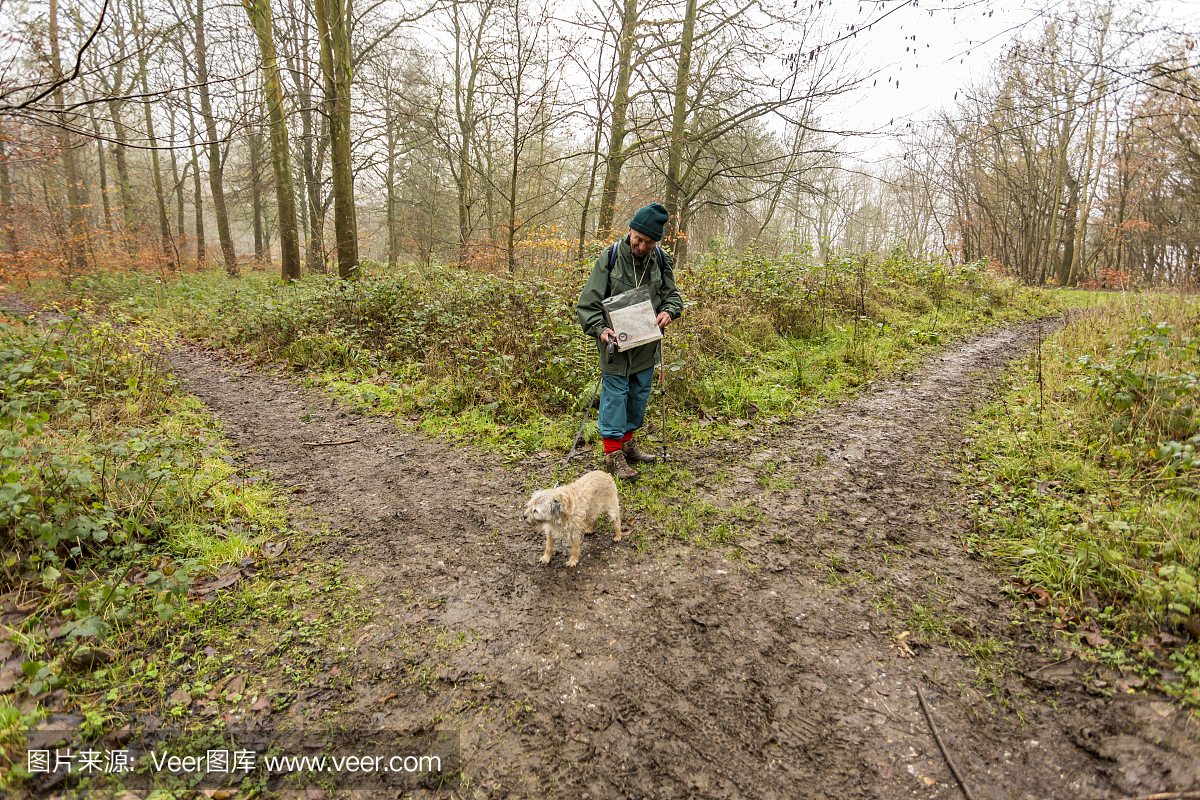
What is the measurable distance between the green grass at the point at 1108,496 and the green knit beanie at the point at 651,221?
139 inches

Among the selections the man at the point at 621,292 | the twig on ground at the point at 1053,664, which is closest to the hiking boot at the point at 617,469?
the man at the point at 621,292

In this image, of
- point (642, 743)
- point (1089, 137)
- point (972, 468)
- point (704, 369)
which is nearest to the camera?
point (642, 743)

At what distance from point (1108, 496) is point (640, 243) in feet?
13.4

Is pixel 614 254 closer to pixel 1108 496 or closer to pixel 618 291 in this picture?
pixel 618 291

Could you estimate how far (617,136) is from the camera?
42.9 ft

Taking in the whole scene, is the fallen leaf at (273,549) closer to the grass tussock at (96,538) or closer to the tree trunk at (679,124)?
the grass tussock at (96,538)

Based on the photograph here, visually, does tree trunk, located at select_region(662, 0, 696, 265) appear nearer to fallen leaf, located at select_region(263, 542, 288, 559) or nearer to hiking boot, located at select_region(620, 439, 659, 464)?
hiking boot, located at select_region(620, 439, 659, 464)

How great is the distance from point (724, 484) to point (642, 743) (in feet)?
9.15

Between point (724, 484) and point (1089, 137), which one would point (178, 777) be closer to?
point (724, 484)

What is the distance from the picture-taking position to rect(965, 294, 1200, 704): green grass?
261 centimetres

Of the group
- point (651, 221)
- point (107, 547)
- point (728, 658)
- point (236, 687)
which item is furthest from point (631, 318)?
point (107, 547)

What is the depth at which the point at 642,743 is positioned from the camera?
2295 millimetres

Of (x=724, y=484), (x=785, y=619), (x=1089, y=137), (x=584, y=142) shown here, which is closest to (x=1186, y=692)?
(x=785, y=619)

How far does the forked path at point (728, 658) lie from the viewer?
213 cm
